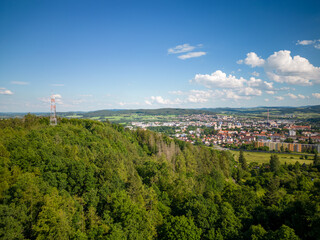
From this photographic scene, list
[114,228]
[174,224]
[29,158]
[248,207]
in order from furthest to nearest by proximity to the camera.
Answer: [248,207]
[29,158]
[174,224]
[114,228]

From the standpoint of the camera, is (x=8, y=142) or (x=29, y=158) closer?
(x=29, y=158)

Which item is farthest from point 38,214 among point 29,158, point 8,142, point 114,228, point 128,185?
point 8,142

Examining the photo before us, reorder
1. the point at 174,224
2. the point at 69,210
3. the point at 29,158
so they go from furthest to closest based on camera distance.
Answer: the point at 29,158, the point at 174,224, the point at 69,210

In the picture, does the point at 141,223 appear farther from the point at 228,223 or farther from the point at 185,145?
the point at 185,145

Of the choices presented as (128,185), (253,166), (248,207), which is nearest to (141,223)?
(128,185)

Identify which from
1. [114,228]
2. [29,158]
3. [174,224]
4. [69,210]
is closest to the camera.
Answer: [114,228]

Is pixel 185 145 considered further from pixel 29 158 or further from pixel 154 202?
pixel 29 158

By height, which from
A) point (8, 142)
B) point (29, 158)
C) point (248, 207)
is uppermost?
point (8, 142)

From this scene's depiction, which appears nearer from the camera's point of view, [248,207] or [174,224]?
[174,224]

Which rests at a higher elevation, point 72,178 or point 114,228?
point 72,178
